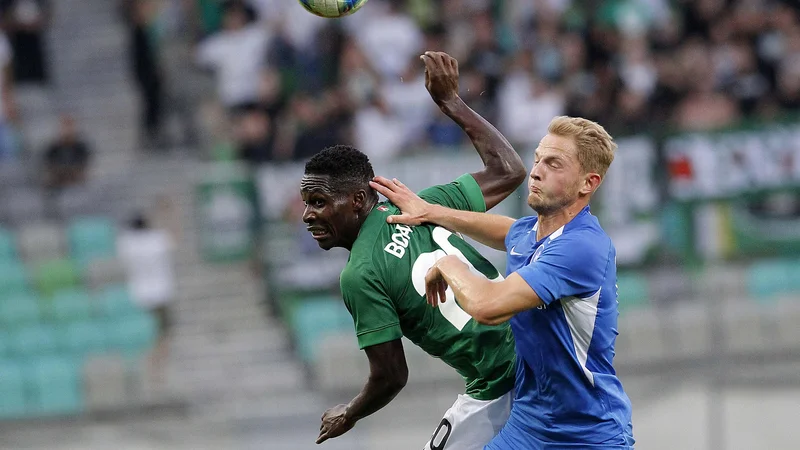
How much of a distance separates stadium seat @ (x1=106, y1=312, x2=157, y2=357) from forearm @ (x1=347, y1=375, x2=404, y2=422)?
268 inches

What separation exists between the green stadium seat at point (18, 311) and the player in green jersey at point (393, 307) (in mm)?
7241

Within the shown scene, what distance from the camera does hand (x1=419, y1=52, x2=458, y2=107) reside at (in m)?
5.46

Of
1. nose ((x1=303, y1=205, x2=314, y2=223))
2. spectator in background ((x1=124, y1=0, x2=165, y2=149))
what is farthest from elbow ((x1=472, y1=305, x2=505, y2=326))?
spectator in background ((x1=124, y1=0, x2=165, y2=149))

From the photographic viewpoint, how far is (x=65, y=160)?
12586 millimetres

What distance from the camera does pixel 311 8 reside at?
18.4 feet

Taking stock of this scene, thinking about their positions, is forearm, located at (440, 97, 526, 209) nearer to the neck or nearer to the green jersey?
the green jersey

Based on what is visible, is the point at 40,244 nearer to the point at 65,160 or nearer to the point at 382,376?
the point at 65,160

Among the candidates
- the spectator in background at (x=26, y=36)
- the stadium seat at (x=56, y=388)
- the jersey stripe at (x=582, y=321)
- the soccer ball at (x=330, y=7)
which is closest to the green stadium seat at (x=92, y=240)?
the stadium seat at (x=56, y=388)

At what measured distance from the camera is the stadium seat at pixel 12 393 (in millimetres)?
10844

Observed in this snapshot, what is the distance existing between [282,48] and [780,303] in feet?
20.4

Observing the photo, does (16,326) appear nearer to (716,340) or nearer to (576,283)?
(716,340)

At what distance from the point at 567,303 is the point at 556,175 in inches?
20.0

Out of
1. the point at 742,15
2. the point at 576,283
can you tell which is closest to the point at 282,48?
the point at 742,15

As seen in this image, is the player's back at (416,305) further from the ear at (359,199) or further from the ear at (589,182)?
the ear at (589,182)
